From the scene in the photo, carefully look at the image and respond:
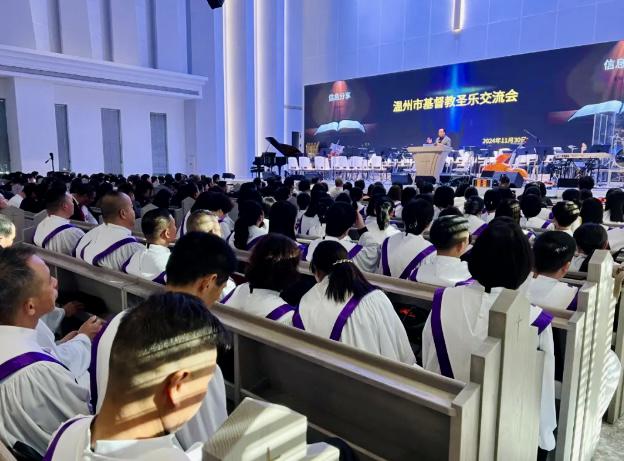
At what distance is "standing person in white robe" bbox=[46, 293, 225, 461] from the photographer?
85 centimetres

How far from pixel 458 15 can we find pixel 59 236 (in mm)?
12336

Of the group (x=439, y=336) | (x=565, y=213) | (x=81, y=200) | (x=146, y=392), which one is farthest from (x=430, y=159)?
(x=146, y=392)

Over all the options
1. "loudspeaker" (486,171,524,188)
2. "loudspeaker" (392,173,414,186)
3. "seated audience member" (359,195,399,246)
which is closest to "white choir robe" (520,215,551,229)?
"seated audience member" (359,195,399,246)

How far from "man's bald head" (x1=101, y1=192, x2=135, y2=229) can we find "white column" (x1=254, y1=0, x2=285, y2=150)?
14.2m

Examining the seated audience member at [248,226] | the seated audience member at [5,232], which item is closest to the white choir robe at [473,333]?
the seated audience member at [248,226]

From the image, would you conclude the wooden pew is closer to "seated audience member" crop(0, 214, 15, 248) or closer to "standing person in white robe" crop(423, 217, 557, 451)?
"standing person in white robe" crop(423, 217, 557, 451)

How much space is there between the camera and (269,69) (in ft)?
55.2

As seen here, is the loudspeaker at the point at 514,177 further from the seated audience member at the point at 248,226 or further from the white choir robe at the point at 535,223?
the seated audience member at the point at 248,226

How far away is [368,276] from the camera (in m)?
2.71

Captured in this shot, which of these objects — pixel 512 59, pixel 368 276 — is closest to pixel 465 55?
pixel 512 59

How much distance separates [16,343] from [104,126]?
14724mm

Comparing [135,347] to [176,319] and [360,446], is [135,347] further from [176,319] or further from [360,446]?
[360,446]

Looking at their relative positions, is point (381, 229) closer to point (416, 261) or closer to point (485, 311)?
point (416, 261)

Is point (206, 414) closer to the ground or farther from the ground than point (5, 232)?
closer to the ground
